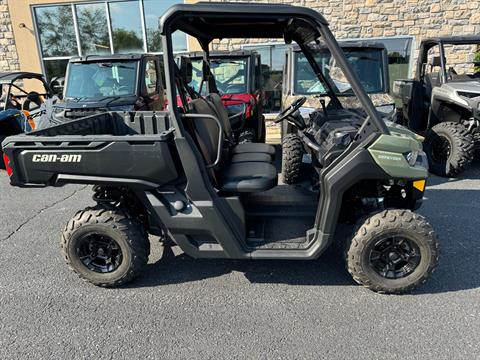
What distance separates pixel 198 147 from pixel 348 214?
1.40m

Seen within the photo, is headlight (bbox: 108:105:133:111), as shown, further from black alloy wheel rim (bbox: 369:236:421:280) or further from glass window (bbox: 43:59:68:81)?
glass window (bbox: 43:59:68:81)

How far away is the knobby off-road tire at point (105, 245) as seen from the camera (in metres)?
2.82

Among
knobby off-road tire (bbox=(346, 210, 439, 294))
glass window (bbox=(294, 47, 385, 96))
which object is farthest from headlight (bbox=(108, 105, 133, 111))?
knobby off-road tire (bbox=(346, 210, 439, 294))

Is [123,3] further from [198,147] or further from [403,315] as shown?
[403,315]

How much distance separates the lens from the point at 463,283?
287 cm

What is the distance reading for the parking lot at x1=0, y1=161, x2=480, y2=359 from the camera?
2303mm

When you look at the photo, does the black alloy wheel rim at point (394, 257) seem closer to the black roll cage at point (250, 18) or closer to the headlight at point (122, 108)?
the black roll cage at point (250, 18)

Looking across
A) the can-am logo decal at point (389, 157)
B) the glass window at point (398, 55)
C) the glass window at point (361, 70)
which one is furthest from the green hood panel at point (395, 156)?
the glass window at point (398, 55)

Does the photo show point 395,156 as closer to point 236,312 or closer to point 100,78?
point 236,312

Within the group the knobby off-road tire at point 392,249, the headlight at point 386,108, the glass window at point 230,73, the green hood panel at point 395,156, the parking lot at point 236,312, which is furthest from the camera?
the glass window at point 230,73

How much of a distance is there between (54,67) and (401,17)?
31.4 feet

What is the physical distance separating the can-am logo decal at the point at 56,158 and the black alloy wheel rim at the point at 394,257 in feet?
7.50

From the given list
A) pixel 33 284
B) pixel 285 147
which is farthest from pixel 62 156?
pixel 285 147

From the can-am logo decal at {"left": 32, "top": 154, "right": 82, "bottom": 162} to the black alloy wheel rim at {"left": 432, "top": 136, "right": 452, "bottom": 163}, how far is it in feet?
16.7
